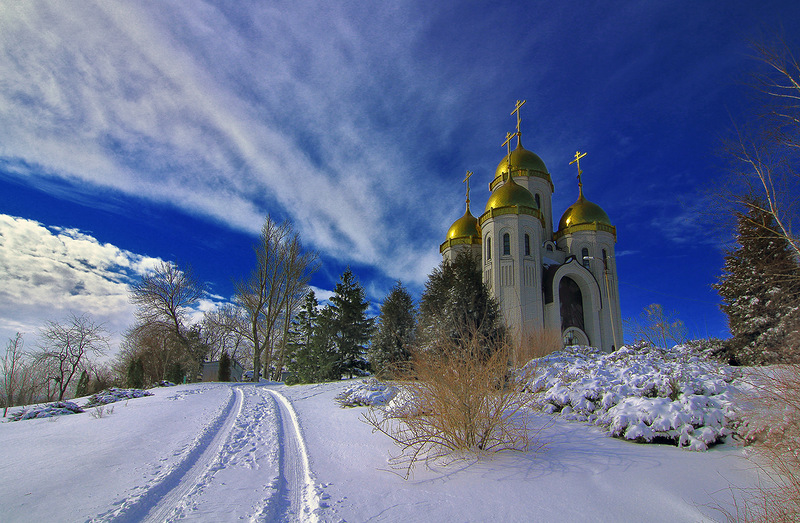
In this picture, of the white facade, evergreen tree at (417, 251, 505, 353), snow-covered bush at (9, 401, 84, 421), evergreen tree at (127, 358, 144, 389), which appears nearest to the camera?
snow-covered bush at (9, 401, 84, 421)

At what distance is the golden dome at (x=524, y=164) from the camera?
103 ft

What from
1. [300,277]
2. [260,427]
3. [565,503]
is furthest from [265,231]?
[565,503]

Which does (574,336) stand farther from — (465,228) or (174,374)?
(174,374)

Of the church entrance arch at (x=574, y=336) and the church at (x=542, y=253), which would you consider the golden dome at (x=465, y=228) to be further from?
the church entrance arch at (x=574, y=336)

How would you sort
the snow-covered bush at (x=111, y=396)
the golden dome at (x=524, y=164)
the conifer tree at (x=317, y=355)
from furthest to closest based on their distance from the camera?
the golden dome at (x=524, y=164), the conifer tree at (x=317, y=355), the snow-covered bush at (x=111, y=396)

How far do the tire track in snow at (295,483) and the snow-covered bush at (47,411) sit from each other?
311 inches

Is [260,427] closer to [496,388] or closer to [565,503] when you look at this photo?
[496,388]

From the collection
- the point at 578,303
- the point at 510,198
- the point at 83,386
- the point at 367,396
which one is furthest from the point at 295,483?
the point at 578,303

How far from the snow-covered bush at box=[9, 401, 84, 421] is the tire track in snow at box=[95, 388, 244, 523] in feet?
23.3

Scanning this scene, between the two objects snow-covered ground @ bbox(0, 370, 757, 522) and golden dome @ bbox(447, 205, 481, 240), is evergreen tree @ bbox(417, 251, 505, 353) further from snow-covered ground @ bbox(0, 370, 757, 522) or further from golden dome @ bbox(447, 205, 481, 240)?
golden dome @ bbox(447, 205, 481, 240)

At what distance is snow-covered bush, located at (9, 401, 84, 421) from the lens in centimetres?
1018

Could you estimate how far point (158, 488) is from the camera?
4125 mm

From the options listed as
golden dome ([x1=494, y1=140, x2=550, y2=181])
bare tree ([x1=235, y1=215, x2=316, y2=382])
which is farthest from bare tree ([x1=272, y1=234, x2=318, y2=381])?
golden dome ([x1=494, y1=140, x2=550, y2=181])

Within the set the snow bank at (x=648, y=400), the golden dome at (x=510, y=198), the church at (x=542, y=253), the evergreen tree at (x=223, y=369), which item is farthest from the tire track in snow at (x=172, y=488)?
the golden dome at (x=510, y=198)
